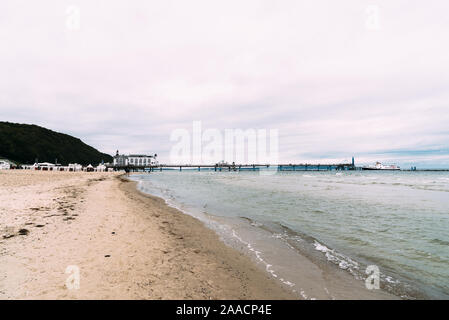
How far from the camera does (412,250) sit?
832 cm

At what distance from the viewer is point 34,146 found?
5846 inches

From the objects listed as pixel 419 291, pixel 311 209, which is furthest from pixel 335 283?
pixel 311 209

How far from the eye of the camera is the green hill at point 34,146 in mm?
132875

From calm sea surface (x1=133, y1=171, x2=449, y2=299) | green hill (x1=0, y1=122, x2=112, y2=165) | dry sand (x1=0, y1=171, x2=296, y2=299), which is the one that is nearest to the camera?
dry sand (x1=0, y1=171, x2=296, y2=299)

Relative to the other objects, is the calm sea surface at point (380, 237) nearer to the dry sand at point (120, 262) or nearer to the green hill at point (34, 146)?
the dry sand at point (120, 262)

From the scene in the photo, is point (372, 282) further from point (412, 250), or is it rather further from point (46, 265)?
point (46, 265)

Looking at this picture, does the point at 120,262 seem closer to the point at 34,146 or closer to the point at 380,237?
the point at 380,237

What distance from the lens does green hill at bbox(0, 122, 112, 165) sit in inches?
5231

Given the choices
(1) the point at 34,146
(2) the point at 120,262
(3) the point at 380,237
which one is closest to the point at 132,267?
(2) the point at 120,262

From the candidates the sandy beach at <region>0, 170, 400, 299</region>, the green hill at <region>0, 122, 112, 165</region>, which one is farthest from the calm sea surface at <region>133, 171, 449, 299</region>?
the green hill at <region>0, 122, 112, 165</region>

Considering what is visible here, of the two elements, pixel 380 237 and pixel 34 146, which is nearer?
pixel 380 237

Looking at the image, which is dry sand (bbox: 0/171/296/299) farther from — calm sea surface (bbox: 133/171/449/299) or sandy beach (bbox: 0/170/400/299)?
calm sea surface (bbox: 133/171/449/299)

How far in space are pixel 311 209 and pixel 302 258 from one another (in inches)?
389

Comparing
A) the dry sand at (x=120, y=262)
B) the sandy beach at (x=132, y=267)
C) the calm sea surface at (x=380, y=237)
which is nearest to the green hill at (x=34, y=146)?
the dry sand at (x=120, y=262)
